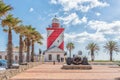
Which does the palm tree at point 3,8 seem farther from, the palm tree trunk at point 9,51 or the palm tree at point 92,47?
the palm tree at point 92,47

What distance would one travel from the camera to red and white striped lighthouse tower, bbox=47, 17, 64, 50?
7244 centimetres

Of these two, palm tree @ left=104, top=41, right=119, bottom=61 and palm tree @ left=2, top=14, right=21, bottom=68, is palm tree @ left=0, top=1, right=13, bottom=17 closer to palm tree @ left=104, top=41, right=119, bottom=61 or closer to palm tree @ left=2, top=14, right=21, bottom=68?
palm tree @ left=2, top=14, right=21, bottom=68

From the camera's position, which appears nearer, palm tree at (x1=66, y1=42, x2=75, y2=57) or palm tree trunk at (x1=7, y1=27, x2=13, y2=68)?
palm tree trunk at (x1=7, y1=27, x2=13, y2=68)

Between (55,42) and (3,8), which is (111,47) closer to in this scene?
(55,42)

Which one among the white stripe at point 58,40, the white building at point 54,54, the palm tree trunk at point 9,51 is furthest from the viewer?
the white stripe at point 58,40

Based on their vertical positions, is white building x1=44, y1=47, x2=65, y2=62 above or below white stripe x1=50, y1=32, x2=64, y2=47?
below

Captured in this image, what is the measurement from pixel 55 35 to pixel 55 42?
64.2 inches

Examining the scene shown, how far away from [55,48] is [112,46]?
22787 millimetres

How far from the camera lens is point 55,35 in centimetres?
7300

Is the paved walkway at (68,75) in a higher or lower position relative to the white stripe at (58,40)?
lower

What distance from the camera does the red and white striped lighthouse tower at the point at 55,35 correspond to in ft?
238

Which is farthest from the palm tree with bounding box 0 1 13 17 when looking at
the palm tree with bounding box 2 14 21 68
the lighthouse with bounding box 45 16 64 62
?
the lighthouse with bounding box 45 16 64 62

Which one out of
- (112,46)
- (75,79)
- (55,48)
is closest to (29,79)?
(75,79)

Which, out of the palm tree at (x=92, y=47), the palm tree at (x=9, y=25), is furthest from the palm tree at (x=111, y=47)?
the palm tree at (x=9, y=25)
